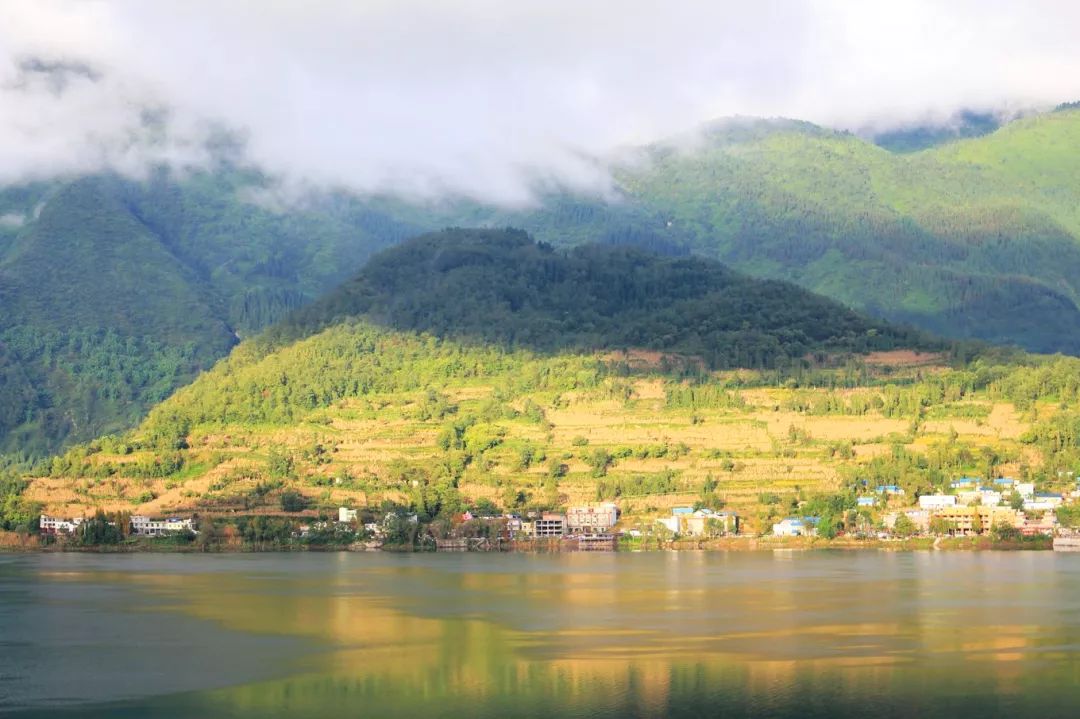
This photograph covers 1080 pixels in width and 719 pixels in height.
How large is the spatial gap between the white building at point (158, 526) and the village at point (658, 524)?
80 mm

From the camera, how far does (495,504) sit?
12912 cm

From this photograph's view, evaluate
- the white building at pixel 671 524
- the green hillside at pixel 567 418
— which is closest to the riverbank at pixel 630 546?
the white building at pixel 671 524

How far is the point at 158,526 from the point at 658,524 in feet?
132

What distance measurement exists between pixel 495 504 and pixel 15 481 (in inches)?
1670

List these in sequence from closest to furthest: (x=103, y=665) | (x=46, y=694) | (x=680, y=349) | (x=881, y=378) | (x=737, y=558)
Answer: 1. (x=46, y=694)
2. (x=103, y=665)
3. (x=737, y=558)
4. (x=881, y=378)
5. (x=680, y=349)

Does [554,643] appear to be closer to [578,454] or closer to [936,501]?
[936,501]

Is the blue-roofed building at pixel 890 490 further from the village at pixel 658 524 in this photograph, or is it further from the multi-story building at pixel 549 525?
the multi-story building at pixel 549 525

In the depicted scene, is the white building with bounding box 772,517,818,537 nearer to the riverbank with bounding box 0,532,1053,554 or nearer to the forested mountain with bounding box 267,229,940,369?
the riverbank with bounding box 0,532,1053,554

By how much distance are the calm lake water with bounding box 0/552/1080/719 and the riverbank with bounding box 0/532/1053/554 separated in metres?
16.4

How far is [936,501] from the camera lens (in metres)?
121

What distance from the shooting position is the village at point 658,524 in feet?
391

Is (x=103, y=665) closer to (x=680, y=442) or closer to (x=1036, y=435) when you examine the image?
(x=680, y=442)

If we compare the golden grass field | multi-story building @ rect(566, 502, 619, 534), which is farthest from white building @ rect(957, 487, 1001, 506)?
multi-story building @ rect(566, 502, 619, 534)

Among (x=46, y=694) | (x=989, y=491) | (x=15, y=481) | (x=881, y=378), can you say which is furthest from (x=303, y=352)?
(x=46, y=694)
